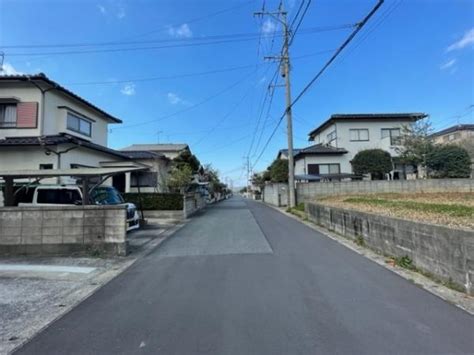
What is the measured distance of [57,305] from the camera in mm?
4027

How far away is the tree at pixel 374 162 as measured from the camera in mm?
24703

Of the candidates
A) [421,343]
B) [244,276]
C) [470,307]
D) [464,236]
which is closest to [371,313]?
[421,343]

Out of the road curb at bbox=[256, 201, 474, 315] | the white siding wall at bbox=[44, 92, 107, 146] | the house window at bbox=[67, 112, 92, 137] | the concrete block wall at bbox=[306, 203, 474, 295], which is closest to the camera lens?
the road curb at bbox=[256, 201, 474, 315]

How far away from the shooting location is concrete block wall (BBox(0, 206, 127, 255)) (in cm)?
700

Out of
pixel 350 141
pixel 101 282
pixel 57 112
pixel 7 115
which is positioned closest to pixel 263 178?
pixel 350 141

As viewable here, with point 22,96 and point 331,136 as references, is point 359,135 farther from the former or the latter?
point 22,96

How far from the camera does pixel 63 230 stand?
23.3 ft

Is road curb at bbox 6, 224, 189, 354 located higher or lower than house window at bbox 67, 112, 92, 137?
lower

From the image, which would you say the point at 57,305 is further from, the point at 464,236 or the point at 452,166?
the point at 452,166

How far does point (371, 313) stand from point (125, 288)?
361 cm

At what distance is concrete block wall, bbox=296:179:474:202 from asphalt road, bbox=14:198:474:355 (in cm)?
1440

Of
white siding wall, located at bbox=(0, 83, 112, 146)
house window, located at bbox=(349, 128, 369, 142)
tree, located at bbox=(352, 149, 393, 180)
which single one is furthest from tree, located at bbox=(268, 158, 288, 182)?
white siding wall, located at bbox=(0, 83, 112, 146)

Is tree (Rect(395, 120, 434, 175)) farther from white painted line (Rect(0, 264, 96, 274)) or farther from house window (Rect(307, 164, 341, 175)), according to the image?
white painted line (Rect(0, 264, 96, 274))

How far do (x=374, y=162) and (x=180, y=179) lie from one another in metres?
16.4
